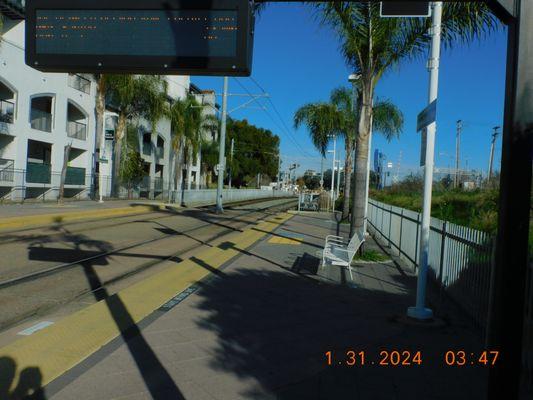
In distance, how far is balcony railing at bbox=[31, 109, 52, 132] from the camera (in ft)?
104

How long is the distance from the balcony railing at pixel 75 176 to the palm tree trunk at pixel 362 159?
2660cm

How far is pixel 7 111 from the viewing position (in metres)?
28.8

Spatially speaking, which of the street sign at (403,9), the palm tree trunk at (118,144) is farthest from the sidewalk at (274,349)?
the palm tree trunk at (118,144)

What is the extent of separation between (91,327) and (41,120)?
29.8 m

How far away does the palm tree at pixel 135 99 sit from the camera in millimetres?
34625

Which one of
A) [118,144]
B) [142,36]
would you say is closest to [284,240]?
[142,36]

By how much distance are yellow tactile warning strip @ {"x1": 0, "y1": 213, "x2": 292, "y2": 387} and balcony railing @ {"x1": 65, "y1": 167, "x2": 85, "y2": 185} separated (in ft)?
89.3

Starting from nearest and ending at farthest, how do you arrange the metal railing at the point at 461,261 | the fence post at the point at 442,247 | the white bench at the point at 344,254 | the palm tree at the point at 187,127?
the metal railing at the point at 461,261, the fence post at the point at 442,247, the white bench at the point at 344,254, the palm tree at the point at 187,127

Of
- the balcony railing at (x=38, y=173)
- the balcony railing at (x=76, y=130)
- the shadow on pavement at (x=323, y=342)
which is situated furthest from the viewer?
the balcony railing at (x=76, y=130)

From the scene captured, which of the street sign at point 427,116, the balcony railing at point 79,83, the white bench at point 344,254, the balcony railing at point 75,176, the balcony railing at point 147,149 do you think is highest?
the balcony railing at point 79,83

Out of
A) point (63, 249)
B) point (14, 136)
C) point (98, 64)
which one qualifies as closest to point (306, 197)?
point (14, 136)

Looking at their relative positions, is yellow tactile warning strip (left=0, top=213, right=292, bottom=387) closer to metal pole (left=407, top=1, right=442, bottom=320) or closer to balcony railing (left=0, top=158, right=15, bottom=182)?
metal pole (left=407, top=1, right=442, bottom=320)

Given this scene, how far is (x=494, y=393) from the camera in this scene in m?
2.72

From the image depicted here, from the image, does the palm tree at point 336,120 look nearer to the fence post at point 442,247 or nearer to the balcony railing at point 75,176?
the balcony railing at point 75,176
